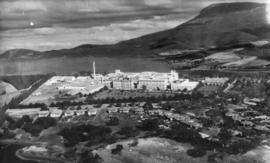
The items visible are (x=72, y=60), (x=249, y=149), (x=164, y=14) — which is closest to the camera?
(x=249, y=149)

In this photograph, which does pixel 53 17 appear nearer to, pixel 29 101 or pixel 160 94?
pixel 29 101

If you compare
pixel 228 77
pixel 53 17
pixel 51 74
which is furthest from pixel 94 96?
pixel 228 77

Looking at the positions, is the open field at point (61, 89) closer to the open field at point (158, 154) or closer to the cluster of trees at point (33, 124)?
the cluster of trees at point (33, 124)

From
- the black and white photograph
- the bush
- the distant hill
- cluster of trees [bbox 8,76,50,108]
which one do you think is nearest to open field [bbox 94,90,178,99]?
the black and white photograph

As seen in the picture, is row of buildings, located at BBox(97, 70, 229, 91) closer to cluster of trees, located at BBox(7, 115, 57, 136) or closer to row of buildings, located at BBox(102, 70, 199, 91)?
row of buildings, located at BBox(102, 70, 199, 91)

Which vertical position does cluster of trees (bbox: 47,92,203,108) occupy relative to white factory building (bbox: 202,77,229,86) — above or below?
below

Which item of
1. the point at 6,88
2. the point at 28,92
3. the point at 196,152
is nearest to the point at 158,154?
the point at 196,152

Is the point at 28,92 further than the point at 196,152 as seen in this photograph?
Yes

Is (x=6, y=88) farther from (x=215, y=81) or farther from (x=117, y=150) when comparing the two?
(x=215, y=81)
